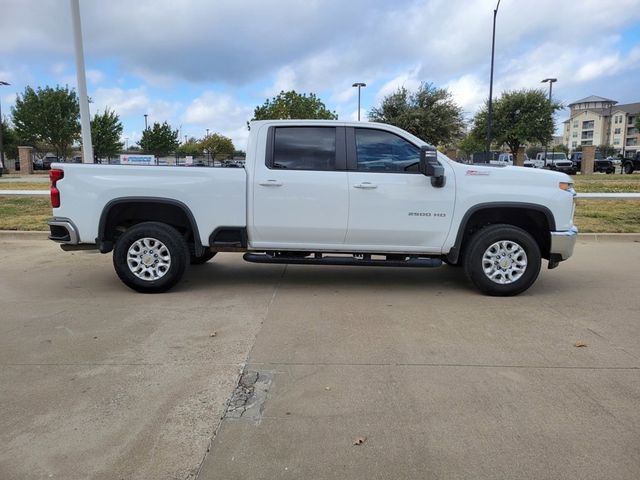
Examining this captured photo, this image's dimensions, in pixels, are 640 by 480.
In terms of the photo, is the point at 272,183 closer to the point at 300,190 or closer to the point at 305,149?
the point at 300,190

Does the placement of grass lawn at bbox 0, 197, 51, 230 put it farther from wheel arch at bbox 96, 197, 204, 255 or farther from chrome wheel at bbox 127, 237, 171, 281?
chrome wheel at bbox 127, 237, 171, 281

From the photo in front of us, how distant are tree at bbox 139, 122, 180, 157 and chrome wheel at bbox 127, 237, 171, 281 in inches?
1933

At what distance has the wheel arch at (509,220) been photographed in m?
6.16

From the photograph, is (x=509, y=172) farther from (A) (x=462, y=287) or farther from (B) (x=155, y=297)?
(B) (x=155, y=297)

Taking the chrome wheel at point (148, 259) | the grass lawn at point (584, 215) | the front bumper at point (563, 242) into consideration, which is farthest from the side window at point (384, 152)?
the grass lawn at point (584, 215)

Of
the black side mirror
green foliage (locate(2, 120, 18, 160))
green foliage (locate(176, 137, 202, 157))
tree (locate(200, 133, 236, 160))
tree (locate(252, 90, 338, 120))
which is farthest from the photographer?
tree (locate(200, 133, 236, 160))

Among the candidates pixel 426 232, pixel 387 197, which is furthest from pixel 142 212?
pixel 426 232

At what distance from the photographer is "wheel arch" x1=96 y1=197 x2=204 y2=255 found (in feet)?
20.5

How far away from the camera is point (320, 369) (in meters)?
4.15

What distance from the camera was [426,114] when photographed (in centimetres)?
3956

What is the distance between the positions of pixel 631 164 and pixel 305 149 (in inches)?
1555

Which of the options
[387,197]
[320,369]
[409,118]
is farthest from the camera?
[409,118]

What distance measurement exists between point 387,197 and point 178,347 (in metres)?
2.91

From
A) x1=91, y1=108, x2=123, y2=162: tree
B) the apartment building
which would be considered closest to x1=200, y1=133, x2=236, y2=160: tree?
x1=91, y1=108, x2=123, y2=162: tree
